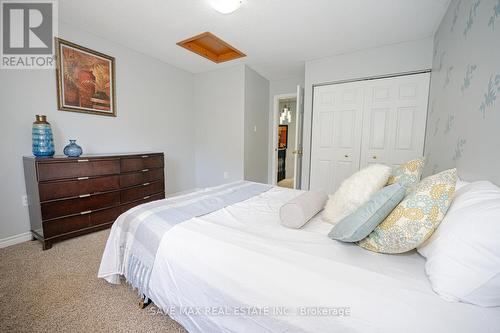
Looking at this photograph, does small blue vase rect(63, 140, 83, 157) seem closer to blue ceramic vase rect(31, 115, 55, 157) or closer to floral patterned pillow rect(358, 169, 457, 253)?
blue ceramic vase rect(31, 115, 55, 157)

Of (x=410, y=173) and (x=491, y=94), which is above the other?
(x=491, y=94)

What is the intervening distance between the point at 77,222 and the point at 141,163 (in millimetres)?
936

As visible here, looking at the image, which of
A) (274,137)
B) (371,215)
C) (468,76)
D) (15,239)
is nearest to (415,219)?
(371,215)

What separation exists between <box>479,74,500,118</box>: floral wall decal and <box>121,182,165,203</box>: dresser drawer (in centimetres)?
332

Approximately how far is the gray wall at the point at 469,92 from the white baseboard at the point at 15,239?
3860 mm

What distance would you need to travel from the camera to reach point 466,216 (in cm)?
70

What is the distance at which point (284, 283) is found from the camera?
770mm

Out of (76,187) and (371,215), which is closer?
(371,215)

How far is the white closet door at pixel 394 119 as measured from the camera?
268 centimetres

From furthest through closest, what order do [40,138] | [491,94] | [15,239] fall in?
[15,239] → [40,138] → [491,94]

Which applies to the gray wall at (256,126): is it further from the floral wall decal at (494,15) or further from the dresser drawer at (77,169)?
the floral wall decal at (494,15)

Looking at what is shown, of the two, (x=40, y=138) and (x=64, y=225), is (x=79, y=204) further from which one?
(x=40, y=138)

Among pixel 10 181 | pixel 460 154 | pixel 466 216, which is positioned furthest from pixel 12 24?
pixel 460 154

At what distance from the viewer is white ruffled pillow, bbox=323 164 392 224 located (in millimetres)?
1138
